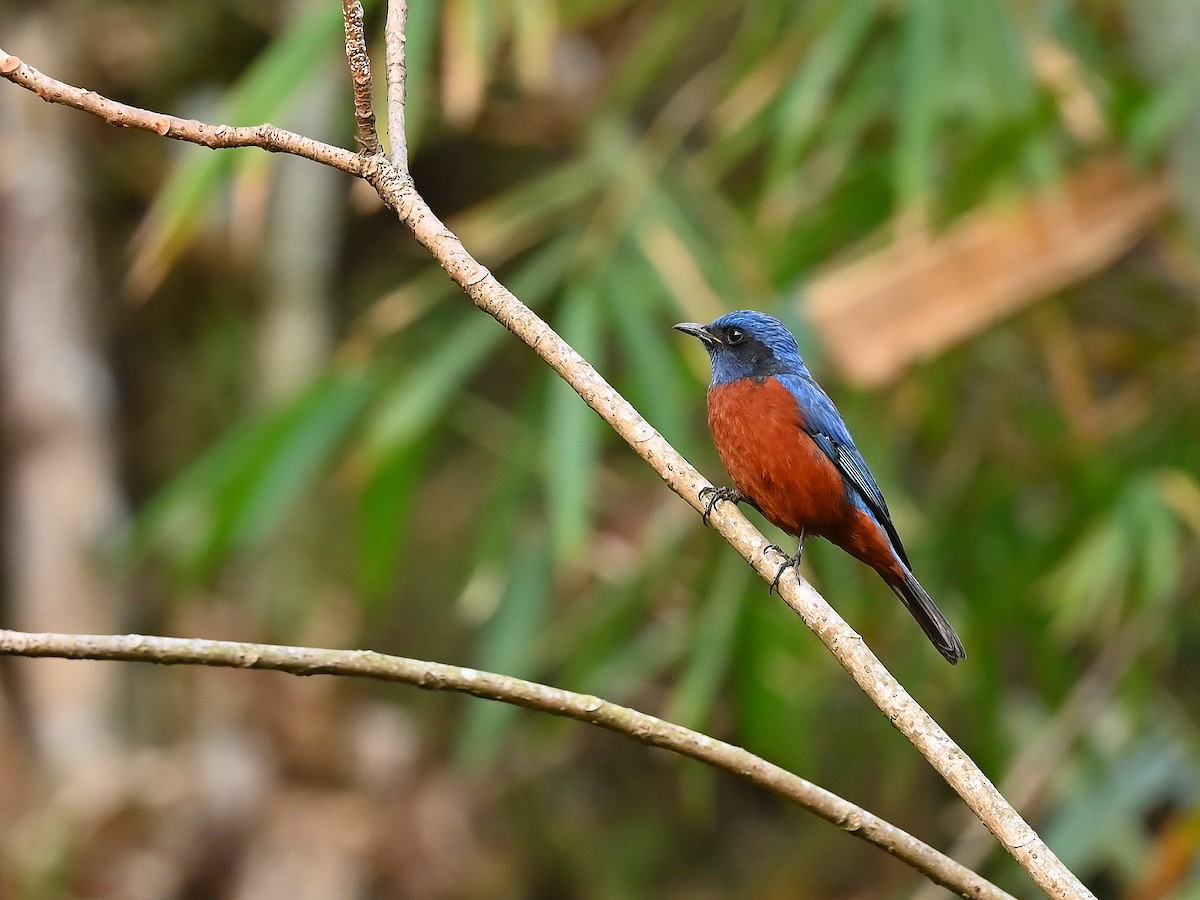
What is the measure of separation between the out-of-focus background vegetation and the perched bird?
3.42ft

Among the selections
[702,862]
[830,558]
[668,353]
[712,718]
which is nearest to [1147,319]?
[830,558]

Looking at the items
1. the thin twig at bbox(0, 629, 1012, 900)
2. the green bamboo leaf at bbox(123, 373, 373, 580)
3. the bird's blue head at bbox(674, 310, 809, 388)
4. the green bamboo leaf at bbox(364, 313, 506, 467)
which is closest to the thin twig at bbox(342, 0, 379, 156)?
the thin twig at bbox(0, 629, 1012, 900)

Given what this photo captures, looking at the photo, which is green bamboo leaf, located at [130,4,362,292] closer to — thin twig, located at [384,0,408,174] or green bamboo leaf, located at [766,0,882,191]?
green bamboo leaf, located at [766,0,882,191]

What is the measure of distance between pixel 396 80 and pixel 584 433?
9.10ft

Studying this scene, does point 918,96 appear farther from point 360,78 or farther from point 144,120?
point 144,120

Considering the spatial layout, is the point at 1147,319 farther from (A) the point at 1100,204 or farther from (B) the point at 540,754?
(B) the point at 540,754

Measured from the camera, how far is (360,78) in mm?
2312

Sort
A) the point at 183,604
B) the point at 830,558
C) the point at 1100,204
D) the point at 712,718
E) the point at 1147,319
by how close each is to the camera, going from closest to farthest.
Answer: the point at 1100,204, the point at 830,558, the point at 1147,319, the point at 183,604, the point at 712,718

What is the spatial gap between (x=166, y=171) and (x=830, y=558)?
538cm

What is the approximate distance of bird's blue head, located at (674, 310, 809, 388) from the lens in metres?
4.00

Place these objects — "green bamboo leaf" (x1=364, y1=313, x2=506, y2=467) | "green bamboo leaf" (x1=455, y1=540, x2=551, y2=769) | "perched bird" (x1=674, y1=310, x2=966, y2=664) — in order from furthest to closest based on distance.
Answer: "green bamboo leaf" (x1=455, y1=540, x2=551, y2=769) → "green bamboo leaf" (x1=364, y1=313, x2=506, y2=467) → "perched bird" (x1=674, y1=310, x2=966, y2=664)

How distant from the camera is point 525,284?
18.1 feet

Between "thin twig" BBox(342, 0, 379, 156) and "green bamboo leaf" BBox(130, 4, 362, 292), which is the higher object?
→ "green bamboo leaf" BBox(130, 4, 362, 292)

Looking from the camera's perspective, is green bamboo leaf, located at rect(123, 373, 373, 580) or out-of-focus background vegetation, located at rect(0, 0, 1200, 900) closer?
out-of-focus background vegetation, located at rect(0, 0, 1200, 900)
